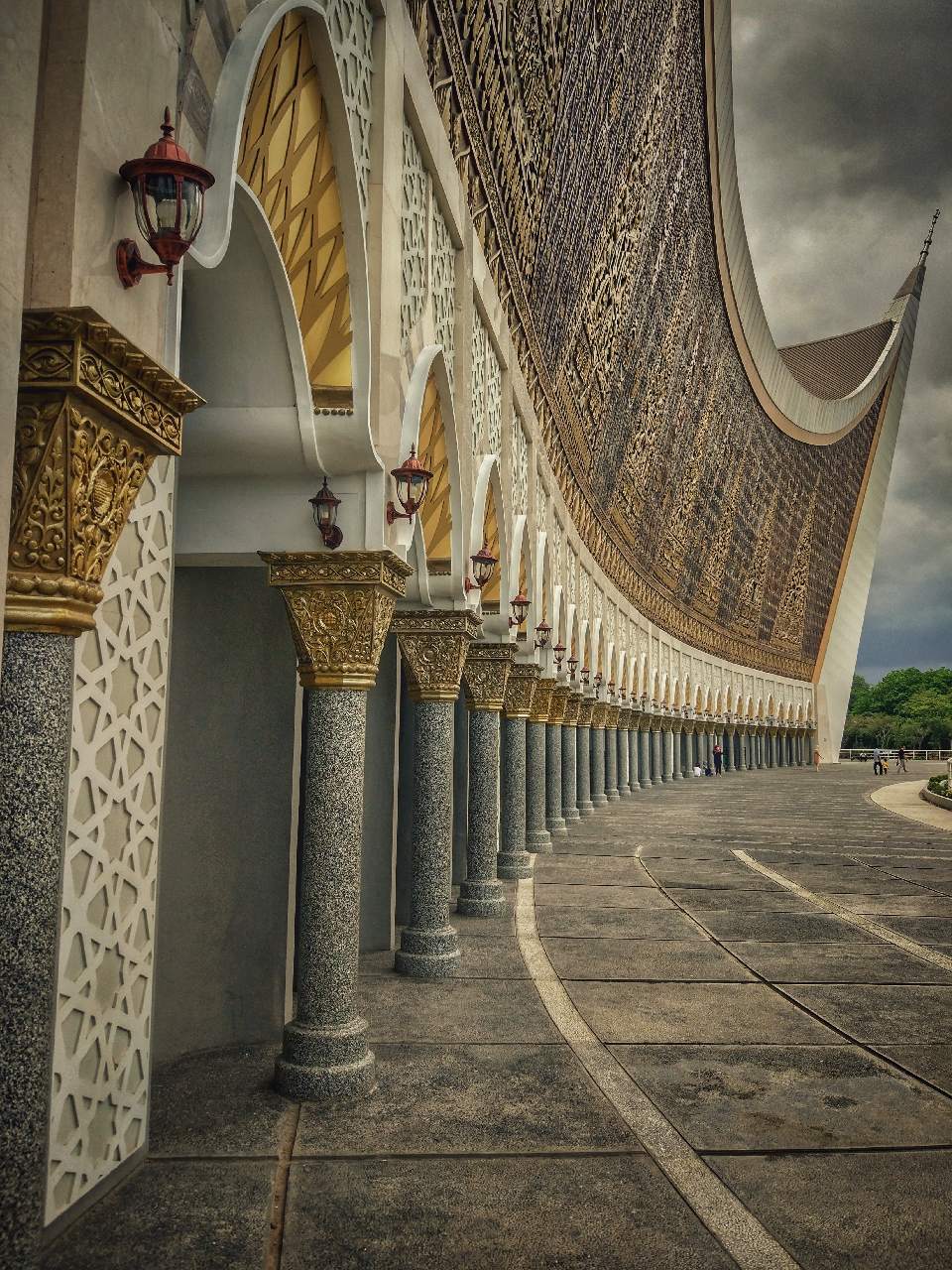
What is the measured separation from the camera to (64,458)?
287cm

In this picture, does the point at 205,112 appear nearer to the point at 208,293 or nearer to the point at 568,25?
the point at 208,293

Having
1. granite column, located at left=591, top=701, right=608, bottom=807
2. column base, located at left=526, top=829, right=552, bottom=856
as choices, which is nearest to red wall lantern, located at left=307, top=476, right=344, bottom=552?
column base, located at left=526, top=829, right=552, bottom=856

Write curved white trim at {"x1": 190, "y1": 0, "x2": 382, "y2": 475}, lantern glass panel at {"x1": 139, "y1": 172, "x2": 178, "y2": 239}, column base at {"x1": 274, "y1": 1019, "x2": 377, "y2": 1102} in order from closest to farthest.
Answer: lantern glass panel at {"x1": 139, "y1": 172, "x2": 178, "y2": 239} → curved white trim at {"x1": 190, "y1": 0, "x2": 382, "y2": 475} → column base at {"x1": 274, "y1": 1019, "x2": 377, "y2": 1102}

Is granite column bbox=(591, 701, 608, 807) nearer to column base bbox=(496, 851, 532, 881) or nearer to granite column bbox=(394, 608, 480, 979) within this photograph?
column base bbox=(496, 851, 532, 881)

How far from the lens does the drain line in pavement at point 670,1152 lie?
353cm

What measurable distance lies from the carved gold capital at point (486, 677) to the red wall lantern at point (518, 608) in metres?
0.58

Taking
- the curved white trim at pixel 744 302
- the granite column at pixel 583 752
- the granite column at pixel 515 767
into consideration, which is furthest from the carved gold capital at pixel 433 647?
the curved white trim at pixel 744 302

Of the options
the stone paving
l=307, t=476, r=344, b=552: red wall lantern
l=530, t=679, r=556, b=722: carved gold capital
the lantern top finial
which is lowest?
the stone paving

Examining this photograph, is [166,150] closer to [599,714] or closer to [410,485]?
[410,485]

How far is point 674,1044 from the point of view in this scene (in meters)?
5.91

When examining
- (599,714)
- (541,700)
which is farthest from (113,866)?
(599,714)

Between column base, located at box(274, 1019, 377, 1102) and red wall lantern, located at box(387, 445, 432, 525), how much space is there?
2547 millimetres

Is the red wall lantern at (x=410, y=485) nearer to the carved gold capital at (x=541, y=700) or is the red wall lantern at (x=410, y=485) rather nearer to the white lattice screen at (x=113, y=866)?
the white lattice screen at (x=113, y=866)

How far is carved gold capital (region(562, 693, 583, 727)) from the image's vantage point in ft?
63.6
